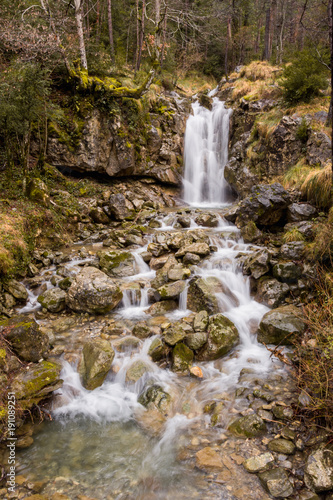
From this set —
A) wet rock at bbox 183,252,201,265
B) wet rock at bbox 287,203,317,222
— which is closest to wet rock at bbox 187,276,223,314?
wet rock at bbox 183,252,201,265

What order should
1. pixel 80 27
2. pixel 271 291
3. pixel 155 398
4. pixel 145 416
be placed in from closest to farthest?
pixel 145 416 < pixel 155 398 < pixel 271 291 < pixel 80 27

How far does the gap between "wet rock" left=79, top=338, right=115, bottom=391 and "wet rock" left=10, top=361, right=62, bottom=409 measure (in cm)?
44

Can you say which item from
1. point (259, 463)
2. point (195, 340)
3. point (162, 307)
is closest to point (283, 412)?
point (259, 463)

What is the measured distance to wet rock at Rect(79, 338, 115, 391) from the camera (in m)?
4.50

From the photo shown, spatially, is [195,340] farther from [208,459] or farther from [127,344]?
[208,459]

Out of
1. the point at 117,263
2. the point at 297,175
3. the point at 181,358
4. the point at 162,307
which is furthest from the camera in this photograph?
the point at 297,175

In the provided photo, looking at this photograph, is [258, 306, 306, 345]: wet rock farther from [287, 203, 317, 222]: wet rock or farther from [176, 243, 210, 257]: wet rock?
[287, 203, 317, 222]: wet rock

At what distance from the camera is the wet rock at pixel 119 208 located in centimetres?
1151

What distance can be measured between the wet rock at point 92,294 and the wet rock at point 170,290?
98cm

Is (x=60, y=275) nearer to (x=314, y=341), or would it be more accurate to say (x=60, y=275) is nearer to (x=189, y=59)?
(x=314, y=341)

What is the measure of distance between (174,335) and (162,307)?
1348mm

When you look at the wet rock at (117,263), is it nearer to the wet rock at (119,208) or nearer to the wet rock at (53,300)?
the wet rock at (53,300)

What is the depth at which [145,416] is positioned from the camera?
409 centimetres

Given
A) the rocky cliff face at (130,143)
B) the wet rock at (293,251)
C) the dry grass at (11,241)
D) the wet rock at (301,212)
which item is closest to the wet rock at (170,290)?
the wet rock at (293,251)
